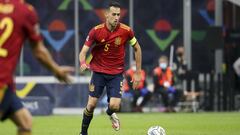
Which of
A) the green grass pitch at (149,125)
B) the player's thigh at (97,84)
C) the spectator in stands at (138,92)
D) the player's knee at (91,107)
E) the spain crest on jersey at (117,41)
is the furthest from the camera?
the spectator in stands at (138,92)

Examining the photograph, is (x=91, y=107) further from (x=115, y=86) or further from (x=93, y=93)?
(x=115, y=86)

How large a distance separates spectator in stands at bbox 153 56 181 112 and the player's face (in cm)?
1338

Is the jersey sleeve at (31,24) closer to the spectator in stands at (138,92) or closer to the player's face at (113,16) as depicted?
the player's face at (113,16)

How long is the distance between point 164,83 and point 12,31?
2058cm

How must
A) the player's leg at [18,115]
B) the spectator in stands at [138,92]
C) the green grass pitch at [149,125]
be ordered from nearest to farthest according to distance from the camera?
the player's leg at [18,115] → the green grass pitch at [149,125] → the spectator in stands at [138,92]

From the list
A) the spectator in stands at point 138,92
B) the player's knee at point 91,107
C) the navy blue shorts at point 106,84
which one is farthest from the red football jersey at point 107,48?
the spectator in stands at point 138,92

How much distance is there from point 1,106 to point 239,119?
50.3 ft

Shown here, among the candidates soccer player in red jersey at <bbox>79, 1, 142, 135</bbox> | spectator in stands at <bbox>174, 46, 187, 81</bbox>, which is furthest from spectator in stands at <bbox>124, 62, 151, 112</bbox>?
soccer player in red jersey at <bbox>79, 1, 142, 135</bbox>

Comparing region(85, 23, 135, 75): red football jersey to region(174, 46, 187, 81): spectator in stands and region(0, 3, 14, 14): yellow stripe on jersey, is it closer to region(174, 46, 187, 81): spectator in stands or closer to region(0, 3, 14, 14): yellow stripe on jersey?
region(0, 3, 14, 14): yellow stripe on jersey

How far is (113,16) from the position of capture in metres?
16.3

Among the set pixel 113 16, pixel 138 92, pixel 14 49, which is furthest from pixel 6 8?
pixel 138 92

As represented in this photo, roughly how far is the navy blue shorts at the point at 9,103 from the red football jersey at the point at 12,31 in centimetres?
13

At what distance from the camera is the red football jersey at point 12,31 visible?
31.0 ft

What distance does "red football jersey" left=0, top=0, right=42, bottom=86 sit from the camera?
31.0ft
